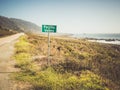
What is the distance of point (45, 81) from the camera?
22.6 ft

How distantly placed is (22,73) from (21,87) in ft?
6.19

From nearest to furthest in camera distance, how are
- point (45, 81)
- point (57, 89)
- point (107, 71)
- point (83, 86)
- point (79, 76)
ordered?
point (57, 89) → point (83, 86) → point (45, 81) → point (79, 76) → point (107, 71)

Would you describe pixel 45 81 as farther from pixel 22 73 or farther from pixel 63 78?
pixel 22 73

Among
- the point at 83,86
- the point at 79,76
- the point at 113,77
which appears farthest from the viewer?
the point at 113,77

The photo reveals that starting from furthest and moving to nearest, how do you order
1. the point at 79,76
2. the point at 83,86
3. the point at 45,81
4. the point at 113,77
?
the point at 113,77, the point at 79,76, the point at 45,81, the point at 83,86

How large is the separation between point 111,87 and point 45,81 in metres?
2.84

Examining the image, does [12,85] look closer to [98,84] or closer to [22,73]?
[22,73]

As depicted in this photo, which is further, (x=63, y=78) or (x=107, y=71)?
(x=107, y=71)

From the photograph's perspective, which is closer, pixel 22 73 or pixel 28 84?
pixel 28 84

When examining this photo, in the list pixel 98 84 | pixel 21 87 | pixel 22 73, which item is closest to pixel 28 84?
pixel 21 87

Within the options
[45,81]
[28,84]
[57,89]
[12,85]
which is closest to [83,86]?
[57,89]

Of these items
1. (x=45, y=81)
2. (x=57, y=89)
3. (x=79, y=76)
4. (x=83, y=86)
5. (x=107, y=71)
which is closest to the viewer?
(x=57, y=89)

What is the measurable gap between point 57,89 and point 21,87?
147 centimetres

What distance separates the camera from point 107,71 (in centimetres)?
924
